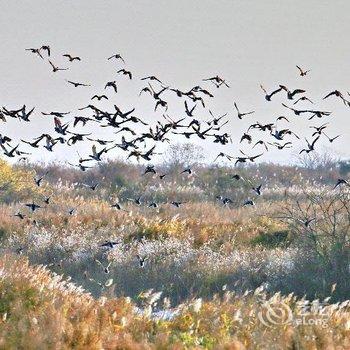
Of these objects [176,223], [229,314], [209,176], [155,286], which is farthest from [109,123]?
[209,176]

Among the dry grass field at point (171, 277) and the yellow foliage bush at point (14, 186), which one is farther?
the yellow foliage bush at point (14, 186)

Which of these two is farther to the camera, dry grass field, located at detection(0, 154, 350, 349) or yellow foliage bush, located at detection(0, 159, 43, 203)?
yellow foliage bush, located at detection(0, 159, 43, 203)

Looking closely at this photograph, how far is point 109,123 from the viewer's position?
8.84 meters

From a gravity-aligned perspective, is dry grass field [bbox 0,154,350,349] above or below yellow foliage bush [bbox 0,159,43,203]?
below

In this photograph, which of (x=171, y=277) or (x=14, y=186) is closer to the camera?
(x=171, y=277)

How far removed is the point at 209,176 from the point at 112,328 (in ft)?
110

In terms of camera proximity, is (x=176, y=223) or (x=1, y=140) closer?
(x=1, y=140)

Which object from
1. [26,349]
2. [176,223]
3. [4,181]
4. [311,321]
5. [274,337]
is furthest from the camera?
[4,181]

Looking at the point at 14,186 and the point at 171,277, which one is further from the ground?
the point at 14,186

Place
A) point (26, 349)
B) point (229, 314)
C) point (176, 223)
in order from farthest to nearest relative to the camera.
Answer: point (176, 223), point (229, 314), point (26, 349)

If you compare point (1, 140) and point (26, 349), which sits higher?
point (1, 140)

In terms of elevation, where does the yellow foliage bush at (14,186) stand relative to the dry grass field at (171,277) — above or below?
above

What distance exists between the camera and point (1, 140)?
910 centimetres

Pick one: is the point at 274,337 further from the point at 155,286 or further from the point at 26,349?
the point at 155,286
